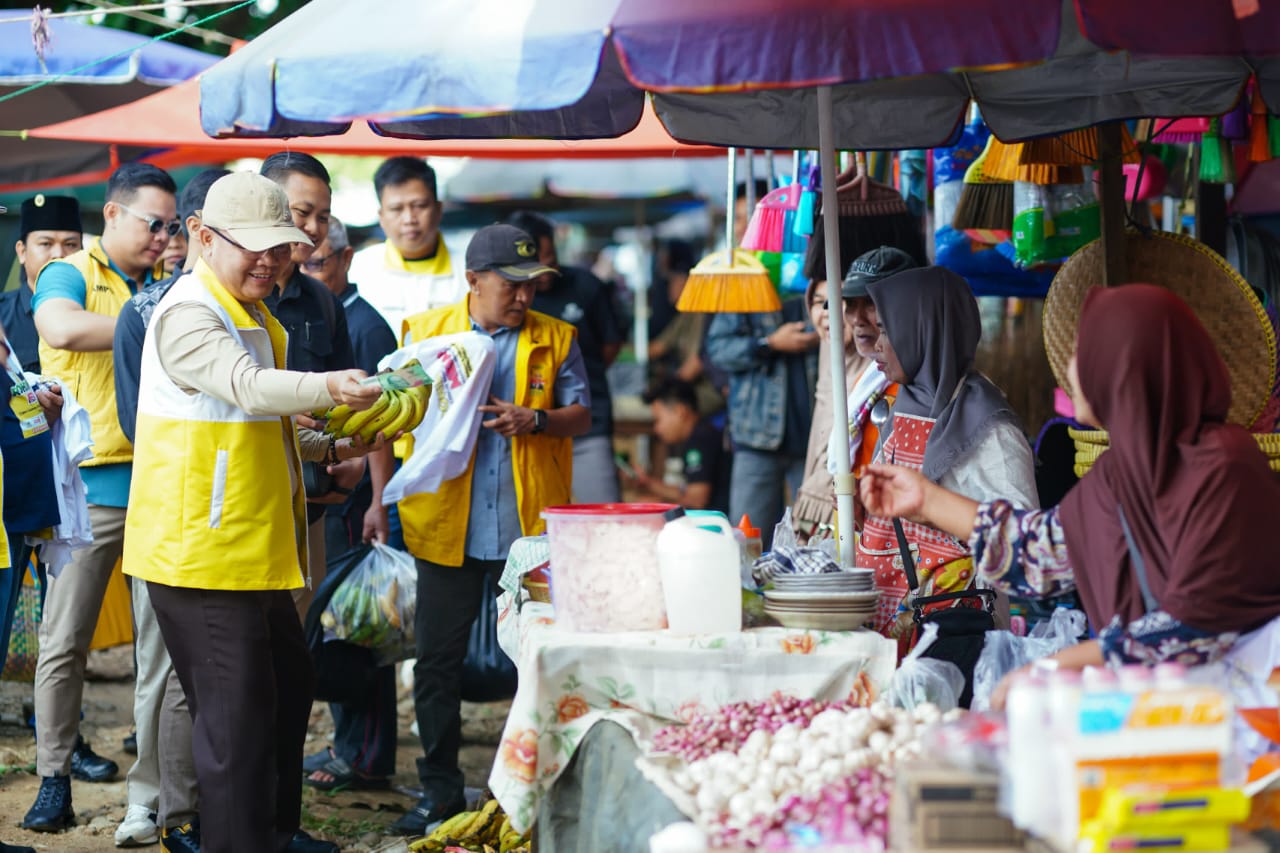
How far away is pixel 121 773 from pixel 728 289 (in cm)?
319

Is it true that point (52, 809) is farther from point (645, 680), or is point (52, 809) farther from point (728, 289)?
point (728, 289)

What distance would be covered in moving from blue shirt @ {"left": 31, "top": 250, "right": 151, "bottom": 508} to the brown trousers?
1.26m

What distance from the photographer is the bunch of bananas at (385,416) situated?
3.67 m

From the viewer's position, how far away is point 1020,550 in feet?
9.95

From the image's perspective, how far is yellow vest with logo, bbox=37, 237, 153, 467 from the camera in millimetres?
4969

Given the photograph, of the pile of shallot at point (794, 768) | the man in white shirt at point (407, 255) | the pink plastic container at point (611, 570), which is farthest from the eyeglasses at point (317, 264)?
the pile of shallot at point (794, 768)

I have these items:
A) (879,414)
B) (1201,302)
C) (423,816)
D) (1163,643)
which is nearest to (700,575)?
(1163,643)

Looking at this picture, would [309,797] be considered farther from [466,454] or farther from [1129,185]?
[1129,185]

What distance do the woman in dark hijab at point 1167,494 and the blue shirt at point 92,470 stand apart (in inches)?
132

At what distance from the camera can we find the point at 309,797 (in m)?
5.24

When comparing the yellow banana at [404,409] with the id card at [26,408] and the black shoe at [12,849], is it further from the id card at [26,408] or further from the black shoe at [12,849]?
the black shoe at [12,849]

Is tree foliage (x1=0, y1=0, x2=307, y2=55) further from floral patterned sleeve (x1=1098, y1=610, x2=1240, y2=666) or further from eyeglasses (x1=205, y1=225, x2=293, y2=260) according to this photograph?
floral patterned sleeve (x1=1098, y1=610, x2=1240, y2=666)

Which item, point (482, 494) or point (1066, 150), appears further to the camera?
point (1066, 150)

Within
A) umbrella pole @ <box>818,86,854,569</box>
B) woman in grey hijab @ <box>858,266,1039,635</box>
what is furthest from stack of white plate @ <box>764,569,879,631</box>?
woman in grey hijab @ <box>858,266,1039,635</box>
